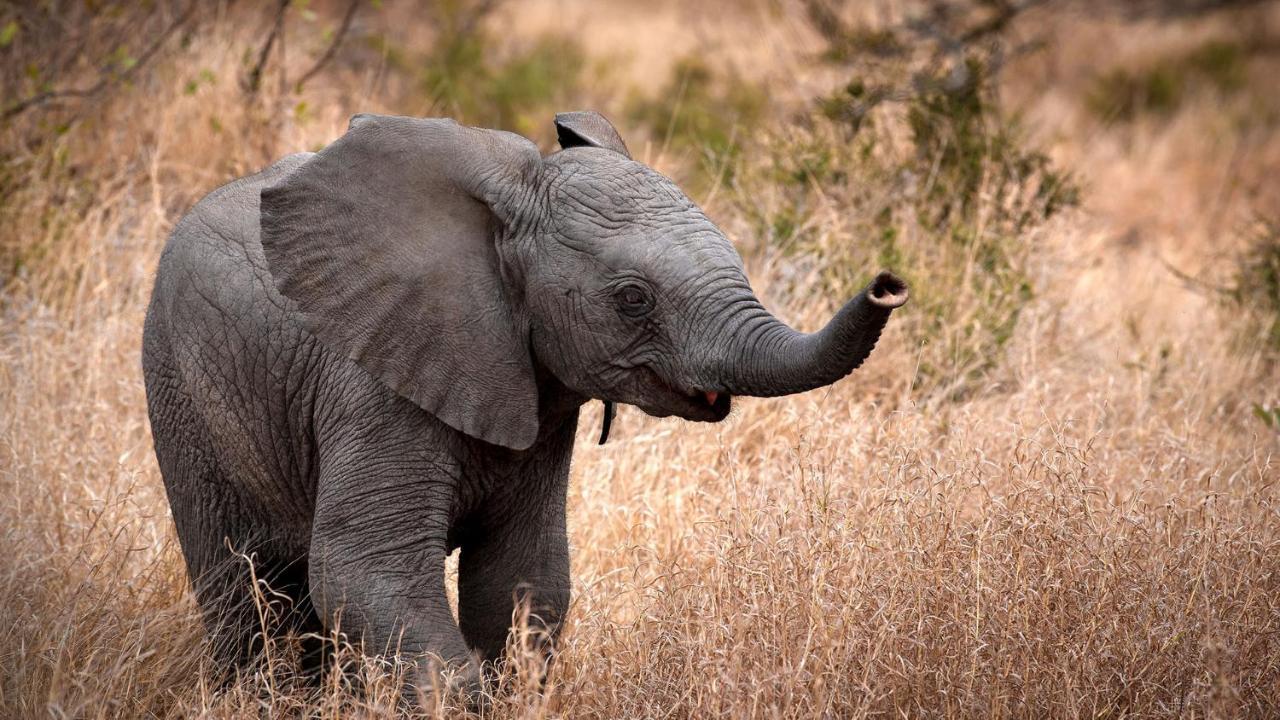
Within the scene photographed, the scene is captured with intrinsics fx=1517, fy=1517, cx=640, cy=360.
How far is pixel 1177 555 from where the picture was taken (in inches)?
165

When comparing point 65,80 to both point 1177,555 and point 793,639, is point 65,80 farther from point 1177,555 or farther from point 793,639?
point 1177,555

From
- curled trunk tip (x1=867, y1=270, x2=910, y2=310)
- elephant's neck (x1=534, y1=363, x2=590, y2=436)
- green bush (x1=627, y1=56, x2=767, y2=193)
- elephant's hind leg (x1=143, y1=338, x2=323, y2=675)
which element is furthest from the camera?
green bush (x1=627, y1=56, x2=767, y2=193)

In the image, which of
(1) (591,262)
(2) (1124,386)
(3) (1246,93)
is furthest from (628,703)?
(3) (1246,93)

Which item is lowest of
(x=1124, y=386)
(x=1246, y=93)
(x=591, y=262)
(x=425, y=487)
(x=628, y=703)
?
(x=1246, y=93)

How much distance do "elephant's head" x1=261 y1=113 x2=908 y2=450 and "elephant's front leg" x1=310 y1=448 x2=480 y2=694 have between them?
20 centimetres

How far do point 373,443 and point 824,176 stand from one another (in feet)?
12.8

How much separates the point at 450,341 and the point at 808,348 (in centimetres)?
91

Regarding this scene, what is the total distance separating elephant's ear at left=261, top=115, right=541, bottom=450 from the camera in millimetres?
3588

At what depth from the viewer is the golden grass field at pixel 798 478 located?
3854 millimetres

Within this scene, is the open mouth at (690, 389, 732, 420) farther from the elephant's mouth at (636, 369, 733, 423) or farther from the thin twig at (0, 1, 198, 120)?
the thin twig at (0, 1, 198, 120)

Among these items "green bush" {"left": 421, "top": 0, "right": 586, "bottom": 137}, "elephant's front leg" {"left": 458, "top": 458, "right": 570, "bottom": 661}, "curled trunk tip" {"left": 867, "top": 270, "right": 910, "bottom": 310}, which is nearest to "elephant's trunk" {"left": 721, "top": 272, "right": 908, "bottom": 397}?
"curled trunk tip" {"left": 867, "top": 270, "right": 910, "bottom": 310}

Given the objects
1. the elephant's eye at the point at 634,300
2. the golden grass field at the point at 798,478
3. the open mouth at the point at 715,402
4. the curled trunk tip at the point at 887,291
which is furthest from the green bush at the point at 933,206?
the curled trunk tip at the point at 887,291

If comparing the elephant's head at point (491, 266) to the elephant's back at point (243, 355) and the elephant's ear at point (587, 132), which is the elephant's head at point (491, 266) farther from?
the elephant's back at point (243, 355)

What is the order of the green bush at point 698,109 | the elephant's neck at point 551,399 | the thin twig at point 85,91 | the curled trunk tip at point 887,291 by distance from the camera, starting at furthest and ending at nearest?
the green bush at point 698,109, the thin twig at point 85,91, the elephant's neck at point 551,399, the curled trunk tip at point 887,291
